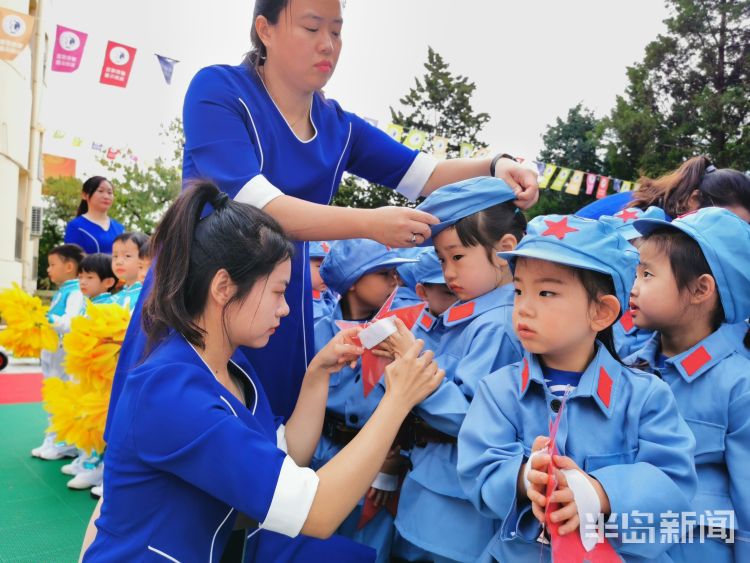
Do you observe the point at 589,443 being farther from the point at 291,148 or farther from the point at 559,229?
the point at 291,148

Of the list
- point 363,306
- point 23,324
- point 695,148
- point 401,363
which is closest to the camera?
point 401,363

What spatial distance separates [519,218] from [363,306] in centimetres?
86

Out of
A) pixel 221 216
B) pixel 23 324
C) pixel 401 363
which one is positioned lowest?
pixel 23 324

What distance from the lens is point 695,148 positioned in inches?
749

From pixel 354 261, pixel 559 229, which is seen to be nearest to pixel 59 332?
pixel 354 261

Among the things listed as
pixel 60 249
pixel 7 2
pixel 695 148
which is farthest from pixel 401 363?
pixel 695 148

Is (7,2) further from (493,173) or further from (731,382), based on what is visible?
(731,382)

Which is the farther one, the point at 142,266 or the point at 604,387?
the point at 142,266

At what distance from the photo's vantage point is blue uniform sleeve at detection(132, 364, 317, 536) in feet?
4.23

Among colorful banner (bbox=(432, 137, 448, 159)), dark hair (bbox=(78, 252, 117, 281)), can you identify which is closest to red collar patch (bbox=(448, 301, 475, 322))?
dark hair (bbox=(78, 252, 117, 281))

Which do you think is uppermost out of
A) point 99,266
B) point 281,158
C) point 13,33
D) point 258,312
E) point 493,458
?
point 13,33

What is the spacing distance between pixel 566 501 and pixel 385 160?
1.41 m

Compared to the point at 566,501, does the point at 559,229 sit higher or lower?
higher

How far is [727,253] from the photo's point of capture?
1.87 m
